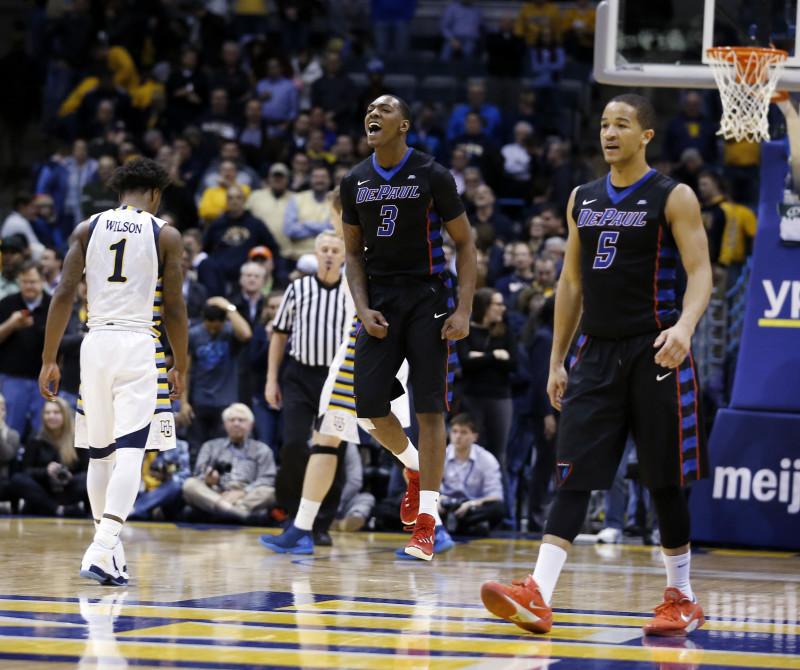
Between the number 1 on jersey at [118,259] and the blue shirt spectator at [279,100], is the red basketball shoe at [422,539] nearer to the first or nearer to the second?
the number 1 on jersey at [118,259]

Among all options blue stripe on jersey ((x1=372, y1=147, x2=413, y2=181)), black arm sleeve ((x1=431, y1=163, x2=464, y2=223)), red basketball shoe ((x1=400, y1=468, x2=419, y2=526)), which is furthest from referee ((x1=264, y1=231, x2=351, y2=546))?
black arm sleeve ((x1=431, y1=163, x2=464, y2=223))

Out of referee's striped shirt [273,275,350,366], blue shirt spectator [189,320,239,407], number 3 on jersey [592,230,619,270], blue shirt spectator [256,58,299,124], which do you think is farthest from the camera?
blue shirt spectator [256,58,299,124]

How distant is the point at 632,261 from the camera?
6.62m

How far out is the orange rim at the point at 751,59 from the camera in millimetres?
10297

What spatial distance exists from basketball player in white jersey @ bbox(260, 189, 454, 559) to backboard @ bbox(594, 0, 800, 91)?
2.31 metres

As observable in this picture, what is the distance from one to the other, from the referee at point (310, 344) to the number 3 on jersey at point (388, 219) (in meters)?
2.58

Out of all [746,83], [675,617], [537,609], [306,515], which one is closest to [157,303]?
[306,515]

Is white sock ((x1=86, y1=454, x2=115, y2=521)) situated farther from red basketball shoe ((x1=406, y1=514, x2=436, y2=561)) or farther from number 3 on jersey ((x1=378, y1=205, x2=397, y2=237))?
number 3 on jersey ((x1=378, y1=205, x2=397, y2=237))

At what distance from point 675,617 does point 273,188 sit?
1152 cm

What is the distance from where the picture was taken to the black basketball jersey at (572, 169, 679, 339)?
6605 mm

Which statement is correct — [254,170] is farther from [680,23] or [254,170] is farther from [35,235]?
[680,23]

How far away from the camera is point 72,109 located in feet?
71.3

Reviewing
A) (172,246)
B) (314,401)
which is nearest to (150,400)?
(172,246)

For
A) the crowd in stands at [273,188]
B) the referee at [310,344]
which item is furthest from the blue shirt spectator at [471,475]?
the referee at [310,344]
